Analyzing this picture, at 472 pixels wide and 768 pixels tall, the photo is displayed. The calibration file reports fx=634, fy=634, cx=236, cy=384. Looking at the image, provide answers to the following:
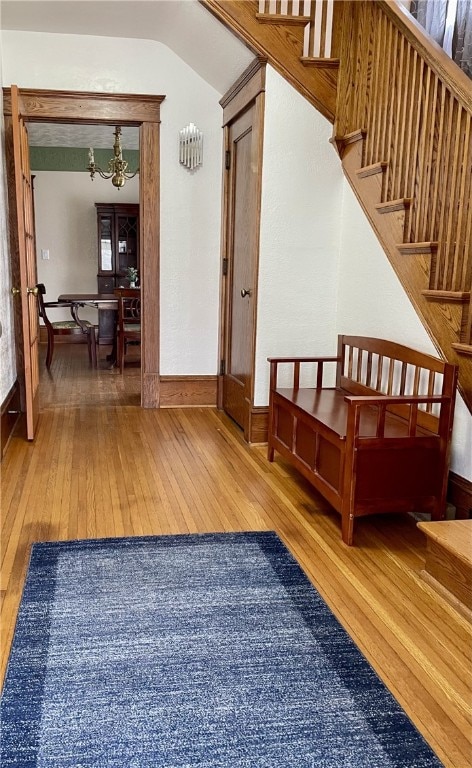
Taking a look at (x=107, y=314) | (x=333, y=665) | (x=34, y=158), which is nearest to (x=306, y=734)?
(x=333, y=665)

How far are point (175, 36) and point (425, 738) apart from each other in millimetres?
4347

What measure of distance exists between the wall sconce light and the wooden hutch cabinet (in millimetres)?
3800

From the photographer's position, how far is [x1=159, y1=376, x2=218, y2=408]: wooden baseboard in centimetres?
504

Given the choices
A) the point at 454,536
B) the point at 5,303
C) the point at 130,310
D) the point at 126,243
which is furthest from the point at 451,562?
the point at 126,243

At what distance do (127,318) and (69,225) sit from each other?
2644 millimetres

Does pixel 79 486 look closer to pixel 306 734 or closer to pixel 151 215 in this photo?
pixel 306 734

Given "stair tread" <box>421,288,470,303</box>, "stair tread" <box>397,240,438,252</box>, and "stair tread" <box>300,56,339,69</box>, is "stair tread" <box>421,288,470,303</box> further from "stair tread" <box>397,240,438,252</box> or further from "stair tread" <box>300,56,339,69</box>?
"stair tread" <box>300,56,339,69</box>

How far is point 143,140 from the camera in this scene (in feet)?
15.5

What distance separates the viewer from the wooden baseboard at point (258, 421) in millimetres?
4055

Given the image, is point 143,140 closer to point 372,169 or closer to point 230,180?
point 230,180

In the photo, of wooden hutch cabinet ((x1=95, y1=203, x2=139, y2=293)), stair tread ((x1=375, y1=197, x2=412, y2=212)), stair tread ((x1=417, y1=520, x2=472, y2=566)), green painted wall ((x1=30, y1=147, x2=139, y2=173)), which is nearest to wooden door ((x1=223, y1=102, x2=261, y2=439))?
stair tread ((x1=375, y1=197, x2=412, y2=212))

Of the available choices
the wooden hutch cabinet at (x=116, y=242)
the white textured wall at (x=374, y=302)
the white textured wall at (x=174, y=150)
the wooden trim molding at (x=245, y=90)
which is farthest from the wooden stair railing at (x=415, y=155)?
the wooden hutch cabinet at (x=116, y=242)

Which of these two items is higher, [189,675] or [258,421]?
[258,421]

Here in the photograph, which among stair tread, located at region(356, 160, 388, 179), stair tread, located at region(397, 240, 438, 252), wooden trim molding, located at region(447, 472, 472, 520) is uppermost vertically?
stair tread, located at region(356, 160, 388, 179)
